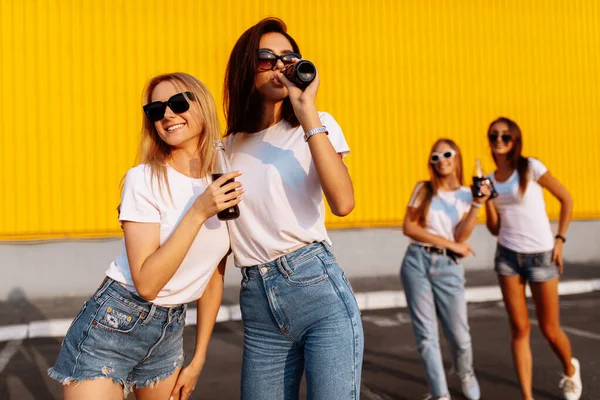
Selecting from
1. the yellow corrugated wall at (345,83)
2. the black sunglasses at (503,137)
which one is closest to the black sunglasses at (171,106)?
the black sunglasses at (503,137)

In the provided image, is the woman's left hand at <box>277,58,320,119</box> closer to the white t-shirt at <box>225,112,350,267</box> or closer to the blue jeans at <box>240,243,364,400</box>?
the white t-shirt at <box>225,112,350,267</box>

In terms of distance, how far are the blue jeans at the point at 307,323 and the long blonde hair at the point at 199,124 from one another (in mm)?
443

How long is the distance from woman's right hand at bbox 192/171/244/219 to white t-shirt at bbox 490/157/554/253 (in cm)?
317

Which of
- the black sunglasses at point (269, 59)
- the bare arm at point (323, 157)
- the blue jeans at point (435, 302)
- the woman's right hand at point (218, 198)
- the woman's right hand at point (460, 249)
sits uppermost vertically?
the black sunglasses at point (269, 59)

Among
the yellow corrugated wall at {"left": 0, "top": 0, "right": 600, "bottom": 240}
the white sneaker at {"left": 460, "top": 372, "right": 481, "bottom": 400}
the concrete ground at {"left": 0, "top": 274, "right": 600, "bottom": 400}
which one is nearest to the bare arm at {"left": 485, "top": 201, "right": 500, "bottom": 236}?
the white sneaker at {"left": 460, "top": 372, "right": 481, "bottom": 400}

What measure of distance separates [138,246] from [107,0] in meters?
9.19

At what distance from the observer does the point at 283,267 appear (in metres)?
2.20

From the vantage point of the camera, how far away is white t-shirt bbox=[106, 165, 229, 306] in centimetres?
217

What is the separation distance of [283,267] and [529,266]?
2947 millimetres

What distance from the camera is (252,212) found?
7.38ft

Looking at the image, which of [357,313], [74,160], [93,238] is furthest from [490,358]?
[74,160]

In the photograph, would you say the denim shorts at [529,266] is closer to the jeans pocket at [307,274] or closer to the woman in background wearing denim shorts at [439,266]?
the woman in background wearing denim shorts at [439,266]

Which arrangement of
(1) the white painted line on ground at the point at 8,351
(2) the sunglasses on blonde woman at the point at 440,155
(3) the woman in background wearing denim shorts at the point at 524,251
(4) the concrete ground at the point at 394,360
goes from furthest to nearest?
1. (1) the white painted line on ground at the point at 8,351
2. (4) the concrete ground at the point at 394,360
3. (2) the sunglasses on blonde woman at the point at 440,155
4. (3) the woman in background wearing denim shorts at the point at 524,251

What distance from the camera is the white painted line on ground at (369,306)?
769cm
